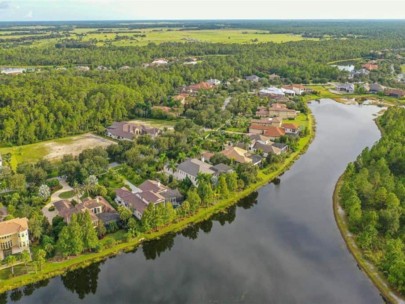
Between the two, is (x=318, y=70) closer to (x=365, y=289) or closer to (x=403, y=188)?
(x=403, y=188)

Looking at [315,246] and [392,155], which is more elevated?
[392,155]

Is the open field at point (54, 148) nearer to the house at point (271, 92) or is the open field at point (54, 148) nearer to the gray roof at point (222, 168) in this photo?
the gray roof at point (222, 168)

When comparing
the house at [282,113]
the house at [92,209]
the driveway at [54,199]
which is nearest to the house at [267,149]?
the house at [282,113]

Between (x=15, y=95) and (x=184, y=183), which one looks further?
(x=15, y=95)

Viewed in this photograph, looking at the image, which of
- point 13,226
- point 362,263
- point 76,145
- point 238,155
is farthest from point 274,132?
point 13,226

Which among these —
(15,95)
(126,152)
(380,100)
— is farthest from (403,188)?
(15,95)

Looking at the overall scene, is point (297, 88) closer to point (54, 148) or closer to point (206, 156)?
point (206, 156)
